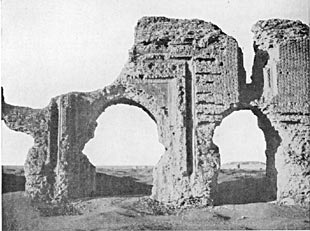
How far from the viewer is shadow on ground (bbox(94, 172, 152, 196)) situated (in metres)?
14.9

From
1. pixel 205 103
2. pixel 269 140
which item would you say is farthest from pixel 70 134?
pixel 269 140

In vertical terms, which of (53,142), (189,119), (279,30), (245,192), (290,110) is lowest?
(245,192)

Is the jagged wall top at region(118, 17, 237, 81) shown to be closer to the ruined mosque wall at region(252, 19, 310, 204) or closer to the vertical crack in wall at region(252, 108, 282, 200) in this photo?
the ruined mosque wall at region(252, 19, 310, 204)

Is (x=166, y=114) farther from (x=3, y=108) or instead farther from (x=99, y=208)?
(x=3, y=108)

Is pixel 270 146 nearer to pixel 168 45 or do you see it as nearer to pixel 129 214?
pixel 168 45

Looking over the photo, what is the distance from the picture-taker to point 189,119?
45.0 ft

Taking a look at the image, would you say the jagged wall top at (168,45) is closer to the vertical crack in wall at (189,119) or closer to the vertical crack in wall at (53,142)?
the vertical crack in wall at (189,119)

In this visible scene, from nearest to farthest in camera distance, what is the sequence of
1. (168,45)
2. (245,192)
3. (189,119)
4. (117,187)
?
(189,119) < (168,45) < (245,192) < (117,187)

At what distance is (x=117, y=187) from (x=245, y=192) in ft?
10.9

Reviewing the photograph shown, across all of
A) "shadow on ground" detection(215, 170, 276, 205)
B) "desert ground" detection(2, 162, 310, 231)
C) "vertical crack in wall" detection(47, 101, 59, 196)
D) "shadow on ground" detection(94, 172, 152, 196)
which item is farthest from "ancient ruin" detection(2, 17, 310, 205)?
"shadow on ground" detection(94, 172, 152, 196)

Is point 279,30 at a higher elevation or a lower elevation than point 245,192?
higher

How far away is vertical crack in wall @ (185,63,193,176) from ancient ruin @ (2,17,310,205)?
0.08 feet

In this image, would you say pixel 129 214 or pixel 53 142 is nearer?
pixel 129 214

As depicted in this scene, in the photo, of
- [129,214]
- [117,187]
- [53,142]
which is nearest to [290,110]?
[129,214]
